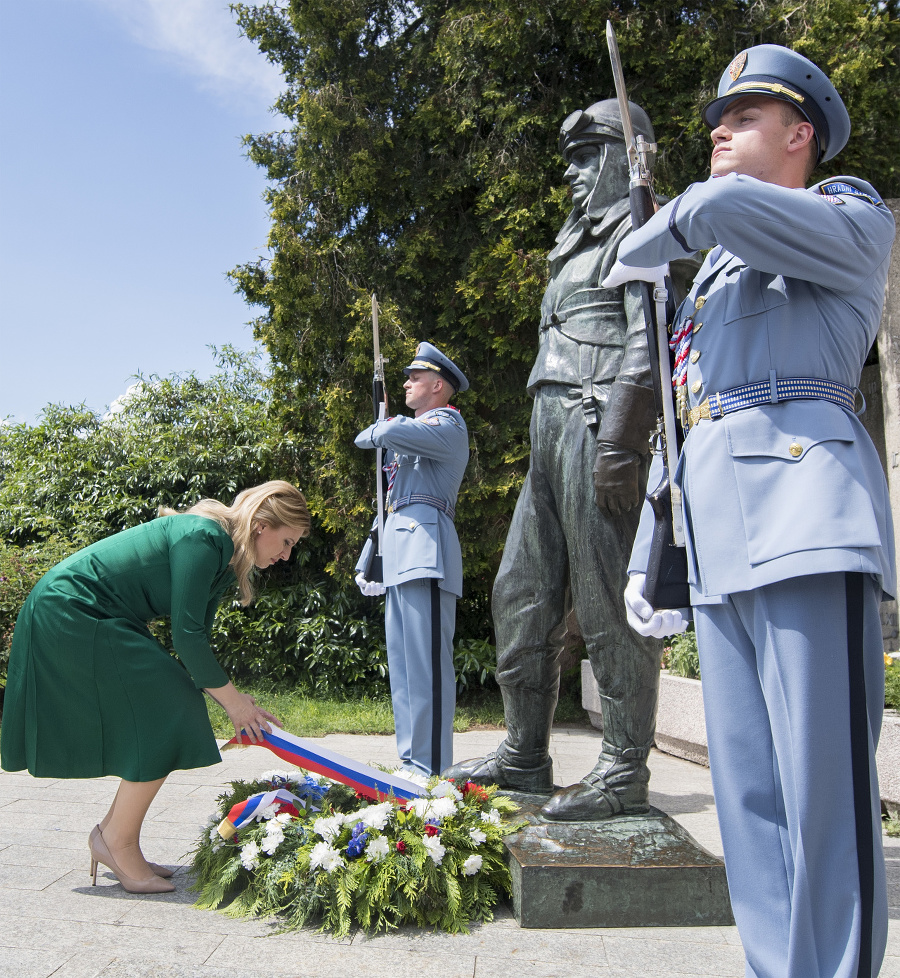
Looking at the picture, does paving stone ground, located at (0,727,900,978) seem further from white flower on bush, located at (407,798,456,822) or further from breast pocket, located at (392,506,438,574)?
breast pocket, located at (392,506,438,574)

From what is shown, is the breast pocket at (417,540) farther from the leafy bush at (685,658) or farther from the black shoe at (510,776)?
the leafy bush at (685,658)

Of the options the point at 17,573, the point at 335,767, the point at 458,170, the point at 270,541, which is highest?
the point at 458,170

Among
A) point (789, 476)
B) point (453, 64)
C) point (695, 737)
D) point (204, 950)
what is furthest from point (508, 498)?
point (789, 476)

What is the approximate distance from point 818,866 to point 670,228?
1.25 meters

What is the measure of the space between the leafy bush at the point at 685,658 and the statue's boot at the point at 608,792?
3252mm

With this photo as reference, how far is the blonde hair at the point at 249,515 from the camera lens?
3154 millimetres

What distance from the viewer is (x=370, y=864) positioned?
2711 mm

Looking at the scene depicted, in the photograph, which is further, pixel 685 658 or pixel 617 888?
pixel 685 658

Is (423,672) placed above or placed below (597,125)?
below

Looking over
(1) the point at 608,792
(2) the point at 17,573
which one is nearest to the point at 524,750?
(1) the point at 608,792

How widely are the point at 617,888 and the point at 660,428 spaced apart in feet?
4.50

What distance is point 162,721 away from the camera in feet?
9.84

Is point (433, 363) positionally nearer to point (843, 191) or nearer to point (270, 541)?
point (270, 541)

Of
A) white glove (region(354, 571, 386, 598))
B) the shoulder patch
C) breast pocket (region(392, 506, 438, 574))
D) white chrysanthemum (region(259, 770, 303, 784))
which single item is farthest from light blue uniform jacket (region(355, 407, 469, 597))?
the shoulder patch
